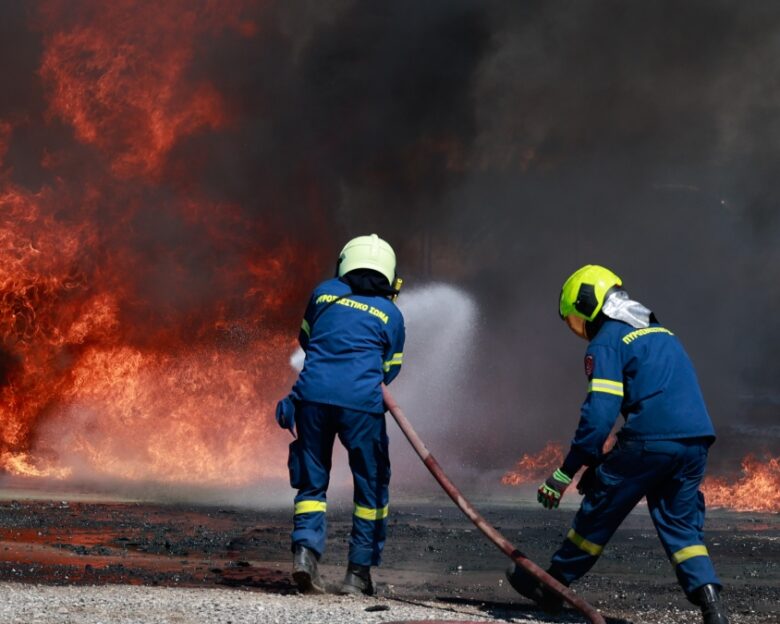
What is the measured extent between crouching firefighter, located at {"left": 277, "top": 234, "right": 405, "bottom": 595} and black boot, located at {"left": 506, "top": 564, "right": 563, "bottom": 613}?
0.74m

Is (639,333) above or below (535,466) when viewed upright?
above

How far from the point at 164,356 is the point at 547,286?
28.8ft

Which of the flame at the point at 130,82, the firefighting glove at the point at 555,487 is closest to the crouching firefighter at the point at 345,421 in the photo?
the firefighting glove at the point at 555,487

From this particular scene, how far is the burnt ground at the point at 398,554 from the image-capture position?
19.6 ft

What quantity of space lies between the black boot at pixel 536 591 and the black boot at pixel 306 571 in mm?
976

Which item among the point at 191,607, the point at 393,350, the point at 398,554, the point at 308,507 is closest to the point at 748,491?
the point at 398,554

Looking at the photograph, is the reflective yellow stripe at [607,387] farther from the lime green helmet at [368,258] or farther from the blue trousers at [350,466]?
the lime green helmet at [368,258]

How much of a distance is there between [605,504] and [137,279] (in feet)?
36.3

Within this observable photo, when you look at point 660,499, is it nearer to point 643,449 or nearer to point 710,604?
point 643,449

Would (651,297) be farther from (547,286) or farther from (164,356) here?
(164,356)

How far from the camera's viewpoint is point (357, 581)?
5605 millimetres

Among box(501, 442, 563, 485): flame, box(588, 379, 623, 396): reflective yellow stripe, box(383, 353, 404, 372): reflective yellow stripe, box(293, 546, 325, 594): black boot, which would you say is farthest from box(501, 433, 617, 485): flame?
box(588, 379, 623, 396): reflective yellow stripe

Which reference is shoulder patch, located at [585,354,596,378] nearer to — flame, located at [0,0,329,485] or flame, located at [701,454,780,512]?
flame, located at [701,454,780,512]

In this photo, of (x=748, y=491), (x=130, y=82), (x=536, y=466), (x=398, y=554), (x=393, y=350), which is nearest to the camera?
(x=393, y=350)
